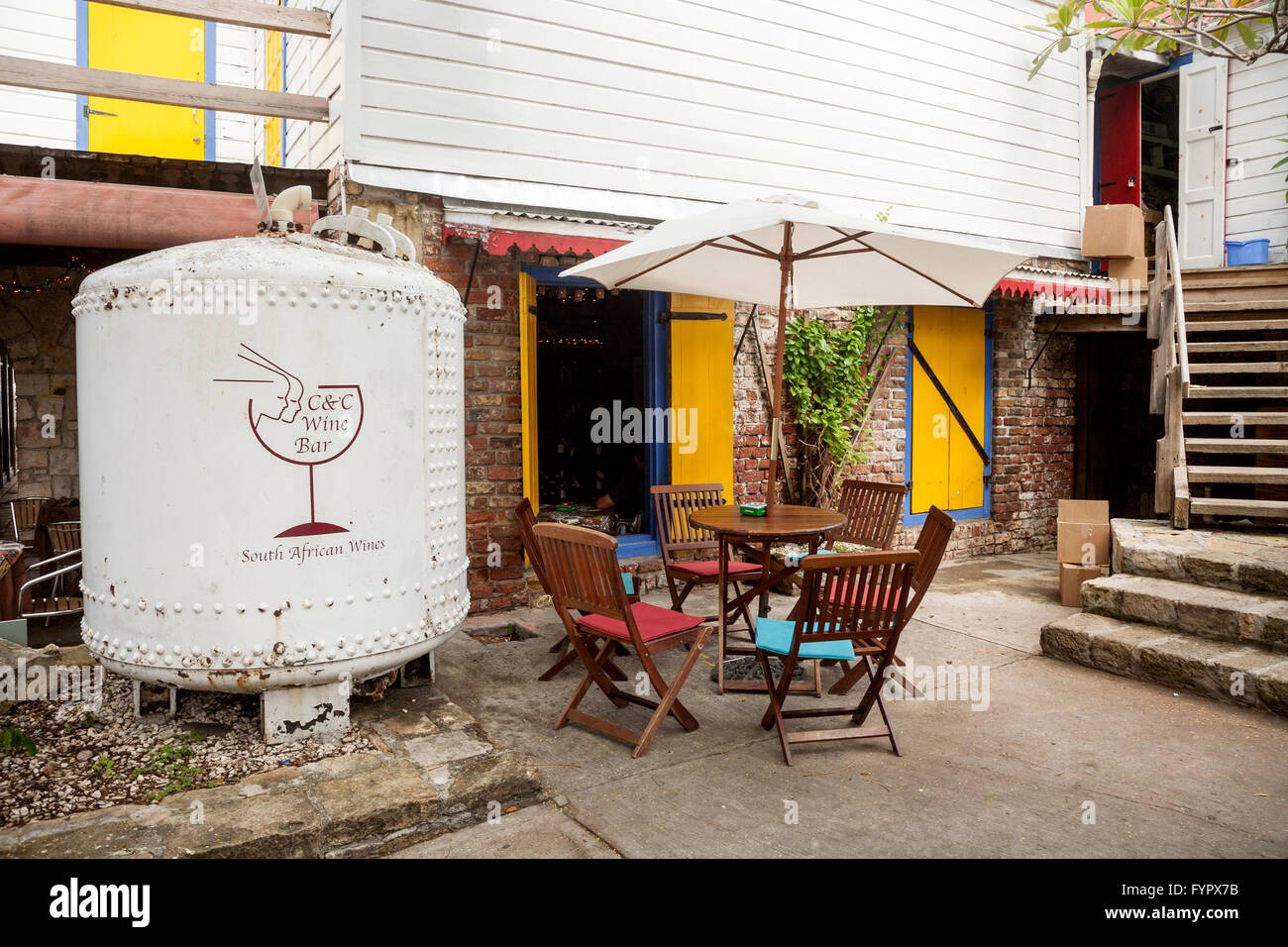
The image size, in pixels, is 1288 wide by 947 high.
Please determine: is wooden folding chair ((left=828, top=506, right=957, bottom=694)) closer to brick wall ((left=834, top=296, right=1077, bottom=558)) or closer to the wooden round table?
the wooden round table

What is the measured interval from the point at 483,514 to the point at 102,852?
3525 mm

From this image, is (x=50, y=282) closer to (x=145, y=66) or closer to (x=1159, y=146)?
(x=145, y=66)

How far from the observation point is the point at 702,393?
6949 millimetres

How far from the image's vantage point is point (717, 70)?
693 centimetres

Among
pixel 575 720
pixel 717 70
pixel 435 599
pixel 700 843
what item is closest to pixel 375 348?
pixel 435 599

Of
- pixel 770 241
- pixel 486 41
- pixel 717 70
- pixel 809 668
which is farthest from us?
pixel 717 70

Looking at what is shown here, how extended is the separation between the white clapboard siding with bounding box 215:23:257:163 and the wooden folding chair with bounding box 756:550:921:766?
291 inches

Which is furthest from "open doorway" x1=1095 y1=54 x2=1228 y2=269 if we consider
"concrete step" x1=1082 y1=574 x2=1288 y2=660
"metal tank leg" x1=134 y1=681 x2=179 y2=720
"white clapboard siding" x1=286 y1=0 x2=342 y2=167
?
"metal tank leg" x1=134 y1=681 x2=179 y2=720

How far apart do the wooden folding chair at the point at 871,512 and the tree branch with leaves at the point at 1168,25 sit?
5.46 metres

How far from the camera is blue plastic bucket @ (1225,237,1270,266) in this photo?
379 inches

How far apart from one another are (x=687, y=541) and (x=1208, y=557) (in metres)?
3.26

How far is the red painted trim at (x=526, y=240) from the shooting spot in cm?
540

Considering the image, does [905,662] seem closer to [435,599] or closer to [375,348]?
[435,599]

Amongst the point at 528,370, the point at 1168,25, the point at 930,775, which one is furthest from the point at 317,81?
the point at 1168,25
